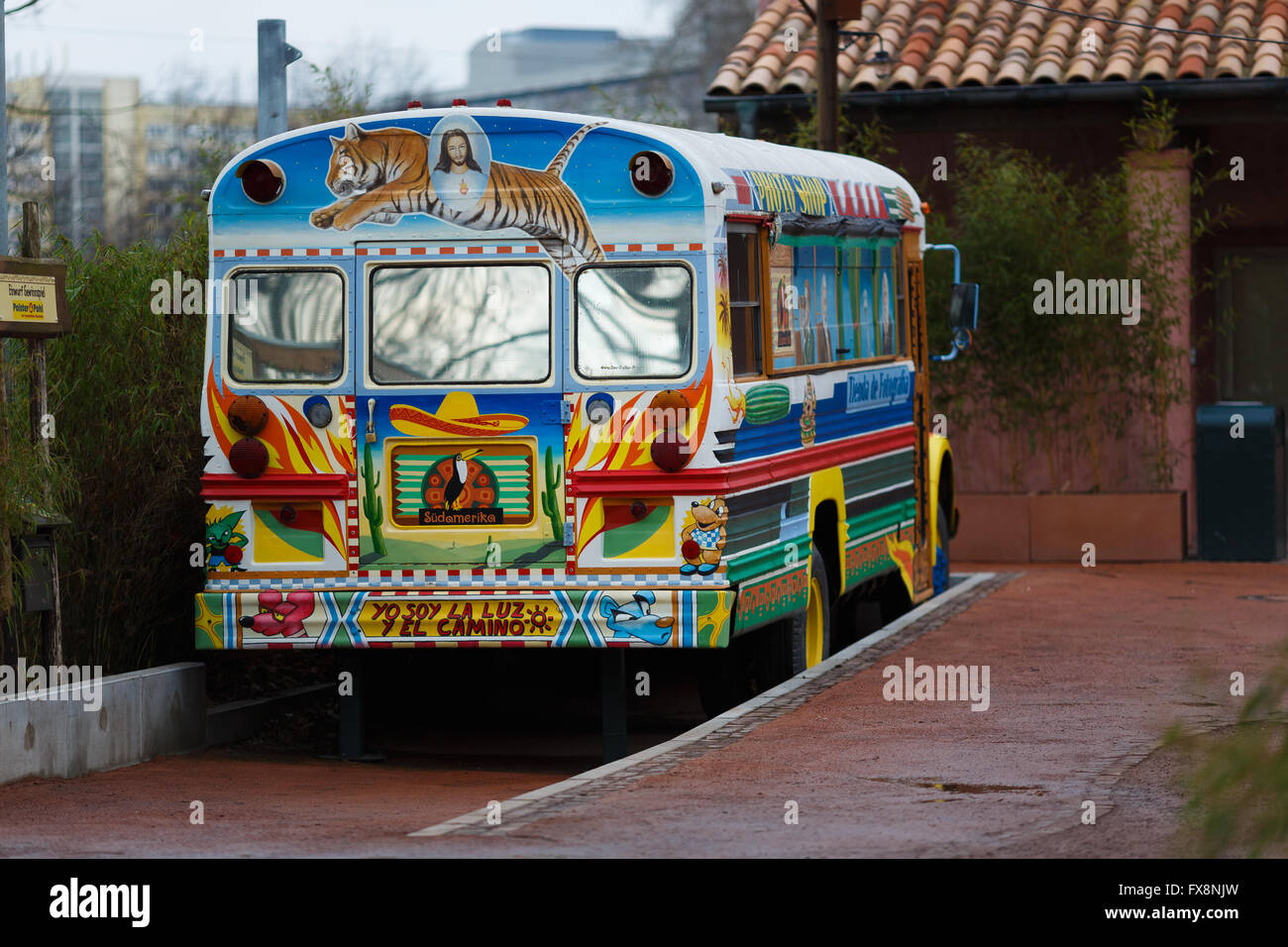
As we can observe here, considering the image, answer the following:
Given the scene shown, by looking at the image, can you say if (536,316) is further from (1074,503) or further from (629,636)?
(1074,503)

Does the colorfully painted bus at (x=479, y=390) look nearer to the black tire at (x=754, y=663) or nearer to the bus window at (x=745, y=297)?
the bus window at (x=745, y=297)

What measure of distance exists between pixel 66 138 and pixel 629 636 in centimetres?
8138

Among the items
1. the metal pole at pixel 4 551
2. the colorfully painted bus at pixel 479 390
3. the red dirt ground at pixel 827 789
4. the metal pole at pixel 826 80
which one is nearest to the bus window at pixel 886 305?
the red dirt ground at pixel 827 789

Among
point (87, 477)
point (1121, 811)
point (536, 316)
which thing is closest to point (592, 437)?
point (536, 316)

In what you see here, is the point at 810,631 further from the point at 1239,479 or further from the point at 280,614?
the point at 1239,479

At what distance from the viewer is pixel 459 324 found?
1013cm

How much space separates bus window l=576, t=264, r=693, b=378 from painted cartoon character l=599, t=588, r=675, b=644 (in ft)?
3.33

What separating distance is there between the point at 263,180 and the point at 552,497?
2021mm

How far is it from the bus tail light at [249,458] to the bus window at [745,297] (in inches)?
87.3

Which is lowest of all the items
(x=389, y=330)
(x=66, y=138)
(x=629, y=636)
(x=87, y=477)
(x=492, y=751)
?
(x=492, y=751)

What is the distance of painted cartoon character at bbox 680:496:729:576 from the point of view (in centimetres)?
988

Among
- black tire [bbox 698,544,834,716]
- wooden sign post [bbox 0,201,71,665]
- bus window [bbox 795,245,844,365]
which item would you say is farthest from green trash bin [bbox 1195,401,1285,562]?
wooden sign post [bbox 0,201,71,665]

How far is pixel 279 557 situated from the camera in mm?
10172

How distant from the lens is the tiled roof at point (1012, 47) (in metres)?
18.8
